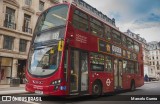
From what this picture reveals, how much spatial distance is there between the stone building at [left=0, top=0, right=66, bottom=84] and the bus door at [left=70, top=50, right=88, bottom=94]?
1527cm

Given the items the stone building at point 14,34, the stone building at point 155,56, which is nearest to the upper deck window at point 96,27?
the stone building at point 14,34

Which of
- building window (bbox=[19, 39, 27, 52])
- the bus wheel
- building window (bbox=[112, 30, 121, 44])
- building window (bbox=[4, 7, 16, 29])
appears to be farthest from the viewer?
building window (bbox=[19, 39, 27, 52])

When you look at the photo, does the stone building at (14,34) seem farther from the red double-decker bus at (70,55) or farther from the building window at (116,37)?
the building window at (116,37)

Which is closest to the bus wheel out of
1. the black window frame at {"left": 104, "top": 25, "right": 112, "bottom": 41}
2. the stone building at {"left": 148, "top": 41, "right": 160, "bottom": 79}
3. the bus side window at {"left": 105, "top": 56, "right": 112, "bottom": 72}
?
the bus side window at {"left": 105, "top": 56, "right": 112, "bottom": 72}

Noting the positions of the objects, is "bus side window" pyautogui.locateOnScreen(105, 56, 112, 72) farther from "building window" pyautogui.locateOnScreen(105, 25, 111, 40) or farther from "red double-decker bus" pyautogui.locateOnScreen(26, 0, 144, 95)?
"building window" pyautogui.locateOnScreen(105, 25, 111, 40)

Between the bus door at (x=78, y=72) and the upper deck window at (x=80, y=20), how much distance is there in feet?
4.62

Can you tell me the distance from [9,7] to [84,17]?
16333 millimetres

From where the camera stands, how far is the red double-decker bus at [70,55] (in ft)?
30.1

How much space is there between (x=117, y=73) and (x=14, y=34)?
1570 centimetres

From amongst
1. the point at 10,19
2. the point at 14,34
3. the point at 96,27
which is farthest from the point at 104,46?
the point at 10,19

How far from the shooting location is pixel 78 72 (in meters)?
9.95

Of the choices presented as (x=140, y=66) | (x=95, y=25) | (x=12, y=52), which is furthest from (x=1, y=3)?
(x=140, y=66)

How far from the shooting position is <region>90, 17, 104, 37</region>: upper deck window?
11.7 meters

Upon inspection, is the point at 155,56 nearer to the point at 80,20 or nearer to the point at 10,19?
the point at 10,19
